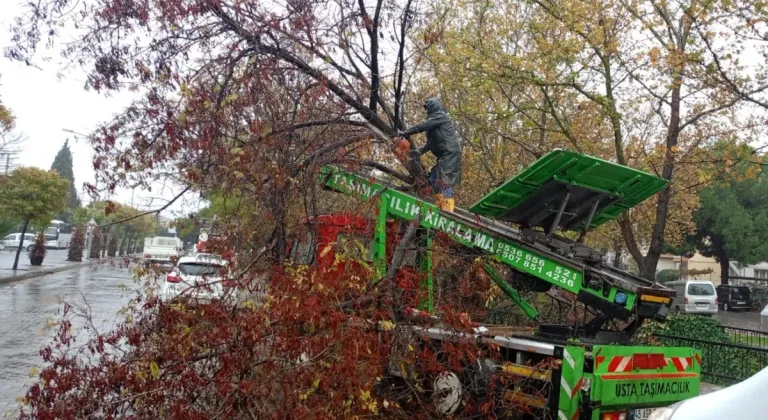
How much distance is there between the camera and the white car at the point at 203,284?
18.2ft

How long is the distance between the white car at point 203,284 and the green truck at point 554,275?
0.79 meters

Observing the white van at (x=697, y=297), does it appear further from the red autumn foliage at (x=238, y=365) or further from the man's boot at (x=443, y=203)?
the red autumn foliage at (x=238, y=365)

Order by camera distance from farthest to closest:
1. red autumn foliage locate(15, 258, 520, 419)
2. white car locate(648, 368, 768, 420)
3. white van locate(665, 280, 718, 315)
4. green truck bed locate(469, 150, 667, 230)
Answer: white van locate(665, 280, 718, 315) → green truck bed locate(469, 150, 667, 230) → red autumn foliage locate(15, 258, 520, 419) → white car locate(648, 368, 768, 420)

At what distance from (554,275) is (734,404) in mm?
3346

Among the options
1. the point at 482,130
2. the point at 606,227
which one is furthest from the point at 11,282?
the point at 606,227

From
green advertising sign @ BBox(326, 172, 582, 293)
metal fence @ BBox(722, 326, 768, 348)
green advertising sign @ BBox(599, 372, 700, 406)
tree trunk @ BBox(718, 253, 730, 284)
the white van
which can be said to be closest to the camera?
green advertising sign @ BBox(599, 372, 700, 406)

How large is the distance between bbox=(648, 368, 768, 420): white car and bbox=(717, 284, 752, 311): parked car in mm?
37919

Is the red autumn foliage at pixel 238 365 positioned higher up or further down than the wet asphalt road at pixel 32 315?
higher up

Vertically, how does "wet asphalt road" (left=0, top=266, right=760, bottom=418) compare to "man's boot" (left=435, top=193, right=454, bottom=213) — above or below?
below

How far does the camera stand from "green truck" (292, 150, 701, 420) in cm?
549

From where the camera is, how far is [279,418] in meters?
4.65

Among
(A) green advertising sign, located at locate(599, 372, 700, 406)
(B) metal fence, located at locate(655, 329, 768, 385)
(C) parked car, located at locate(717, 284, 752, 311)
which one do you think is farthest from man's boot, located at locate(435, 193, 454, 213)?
(C) parked car, located at locate(717, 284, 752, 311)

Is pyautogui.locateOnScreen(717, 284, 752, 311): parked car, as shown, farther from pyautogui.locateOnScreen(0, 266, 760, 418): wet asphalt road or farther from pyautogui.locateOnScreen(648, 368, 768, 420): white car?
pyautogui.locateOnScreen(648, 368, 768, 420): white car

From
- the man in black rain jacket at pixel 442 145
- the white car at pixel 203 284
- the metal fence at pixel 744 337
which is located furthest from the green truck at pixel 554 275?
the metal fence at pixel 744 337
